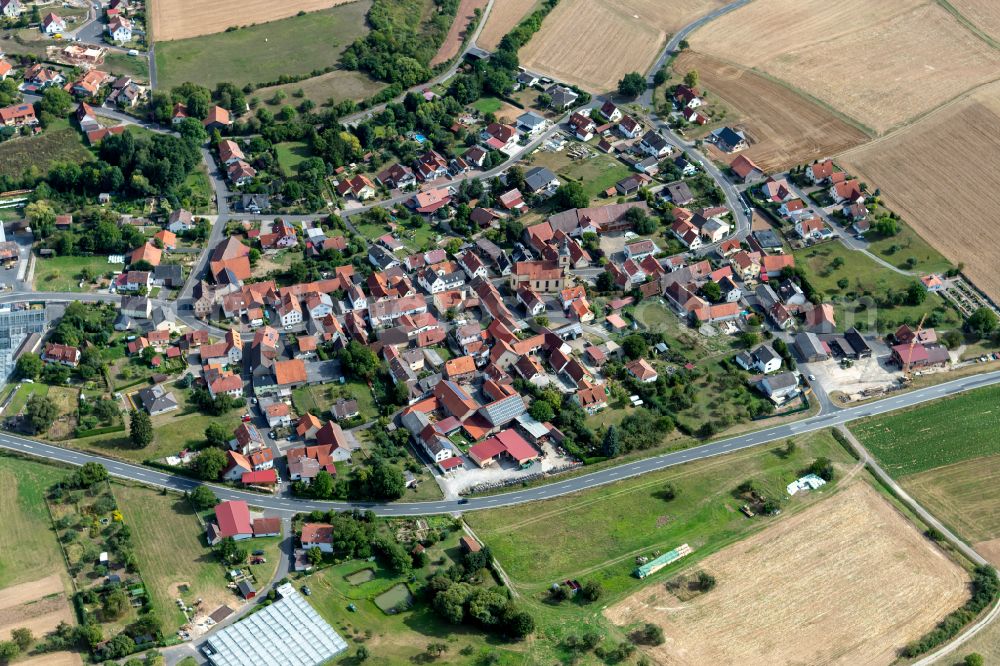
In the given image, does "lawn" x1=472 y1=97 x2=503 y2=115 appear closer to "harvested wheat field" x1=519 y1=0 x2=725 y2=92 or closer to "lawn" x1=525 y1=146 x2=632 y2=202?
"harvested wheat field" x1=519 y1=0 x2=725 y2=92

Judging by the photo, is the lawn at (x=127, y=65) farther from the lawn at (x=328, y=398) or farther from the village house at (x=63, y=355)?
the lawn at (x=328, y=398)

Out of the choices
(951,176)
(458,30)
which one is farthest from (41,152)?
(951,176)

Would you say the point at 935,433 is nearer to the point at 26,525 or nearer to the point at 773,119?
the point at 773,119

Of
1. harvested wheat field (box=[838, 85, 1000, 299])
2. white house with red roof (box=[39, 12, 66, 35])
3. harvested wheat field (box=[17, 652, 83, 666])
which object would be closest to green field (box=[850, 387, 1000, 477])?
harvested wheat field (box=[838, 85, 1000, 299])

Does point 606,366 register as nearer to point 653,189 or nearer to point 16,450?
point 653,189

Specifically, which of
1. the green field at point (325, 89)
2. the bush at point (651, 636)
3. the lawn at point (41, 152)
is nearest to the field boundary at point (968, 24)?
the green field at point (325, 89)

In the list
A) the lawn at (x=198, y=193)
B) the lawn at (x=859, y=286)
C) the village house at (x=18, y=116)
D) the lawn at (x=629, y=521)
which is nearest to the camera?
the lawn at (x=629, y=521)

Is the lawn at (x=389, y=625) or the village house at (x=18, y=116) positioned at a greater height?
the village house at (x=18, y=116)
